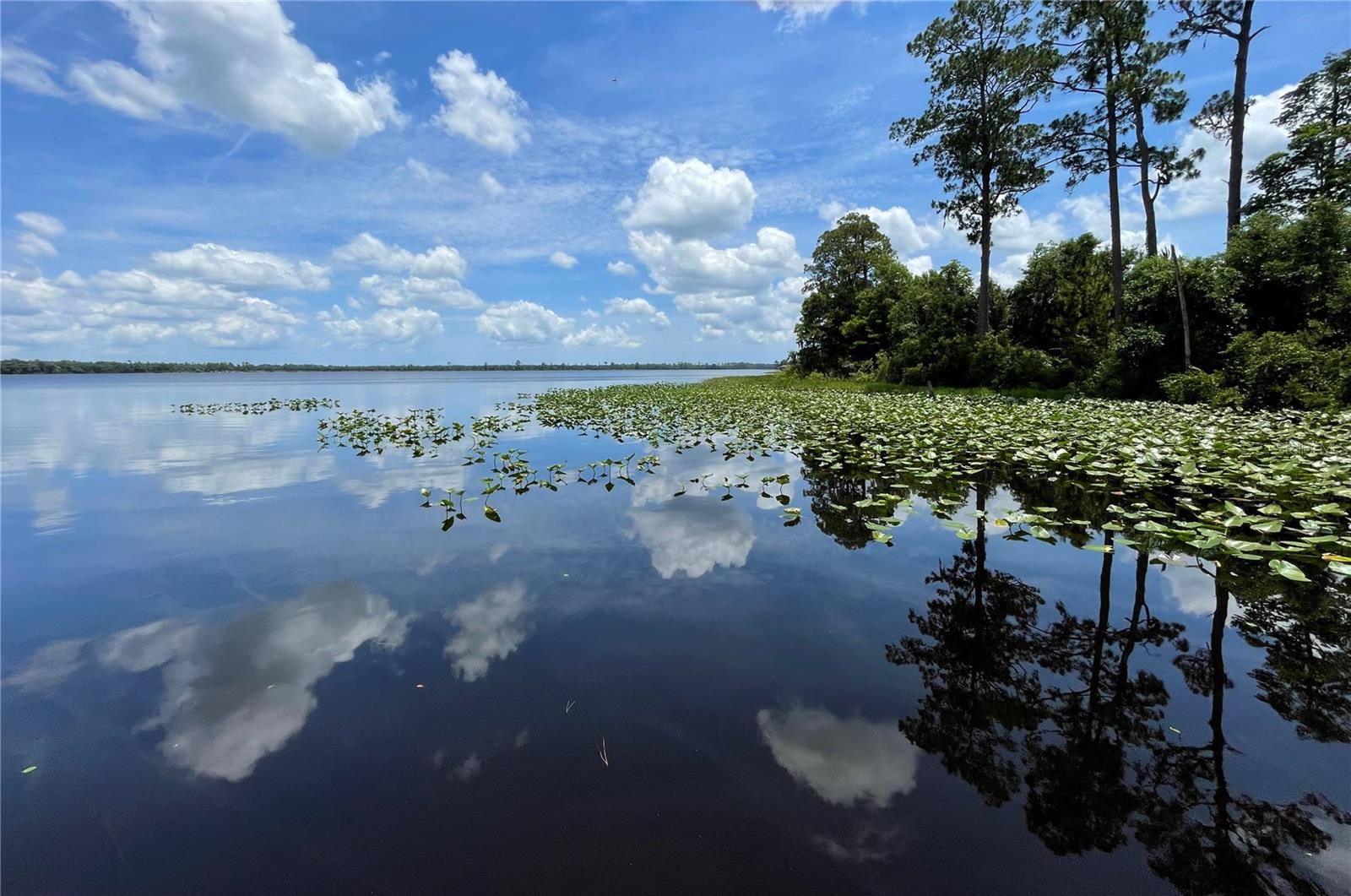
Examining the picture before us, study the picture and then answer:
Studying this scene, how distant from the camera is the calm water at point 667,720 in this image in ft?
6.99

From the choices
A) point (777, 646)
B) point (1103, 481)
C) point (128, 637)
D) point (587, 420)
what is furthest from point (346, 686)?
point (587, 420)

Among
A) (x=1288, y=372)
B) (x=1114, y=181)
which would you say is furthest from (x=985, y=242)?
(x=1288, y=372)

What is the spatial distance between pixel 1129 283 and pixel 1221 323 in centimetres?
285

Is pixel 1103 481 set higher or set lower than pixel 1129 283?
lower

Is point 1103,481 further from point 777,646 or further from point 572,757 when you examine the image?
point 572,757

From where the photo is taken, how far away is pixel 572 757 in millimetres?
2730

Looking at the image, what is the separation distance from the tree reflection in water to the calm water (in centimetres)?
2

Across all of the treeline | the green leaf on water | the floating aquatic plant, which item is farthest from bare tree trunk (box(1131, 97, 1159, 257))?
the floating aquatic plant

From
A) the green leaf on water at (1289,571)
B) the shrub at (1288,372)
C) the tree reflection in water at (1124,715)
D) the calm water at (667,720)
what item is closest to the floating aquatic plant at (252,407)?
the calm water at (667,720)

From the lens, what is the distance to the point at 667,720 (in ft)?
9.92

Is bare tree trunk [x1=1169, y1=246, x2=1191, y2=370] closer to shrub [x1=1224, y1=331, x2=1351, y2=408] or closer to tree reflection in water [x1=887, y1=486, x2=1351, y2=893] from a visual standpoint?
shrub [x1=1224, y1=331, x2=1351, y2=408]

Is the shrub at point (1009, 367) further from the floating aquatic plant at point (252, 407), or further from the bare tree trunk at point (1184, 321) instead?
the floating aquatic plant at point (252, 407)

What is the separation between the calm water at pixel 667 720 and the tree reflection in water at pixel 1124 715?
0.02m

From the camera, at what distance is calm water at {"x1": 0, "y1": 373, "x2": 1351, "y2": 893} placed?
2131 millimetres
